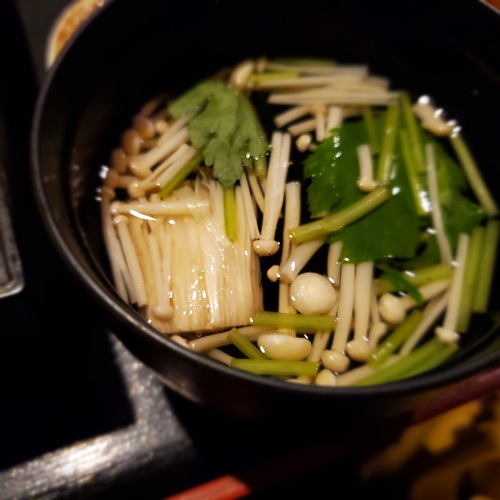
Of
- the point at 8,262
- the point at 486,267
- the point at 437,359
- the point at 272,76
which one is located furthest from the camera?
the point at 272,76

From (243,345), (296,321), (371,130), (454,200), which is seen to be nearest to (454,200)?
(454,200)

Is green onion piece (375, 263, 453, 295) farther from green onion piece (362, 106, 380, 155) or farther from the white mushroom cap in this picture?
green onion piece (362, 106, 380, 155)

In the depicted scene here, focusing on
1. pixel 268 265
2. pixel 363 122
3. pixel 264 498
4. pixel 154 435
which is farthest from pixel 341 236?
pixel 264 498

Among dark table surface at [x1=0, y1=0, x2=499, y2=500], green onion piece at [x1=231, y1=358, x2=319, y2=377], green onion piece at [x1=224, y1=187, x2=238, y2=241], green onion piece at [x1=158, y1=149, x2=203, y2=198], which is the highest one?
green onion piece at [x1=158, y1=149, x2=203, y2=198]

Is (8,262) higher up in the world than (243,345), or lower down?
higher up

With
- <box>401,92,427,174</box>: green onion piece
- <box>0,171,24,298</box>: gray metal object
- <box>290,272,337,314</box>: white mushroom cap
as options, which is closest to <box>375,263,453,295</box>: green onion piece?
<box>290,272,337,314</box>: white mushroom cap

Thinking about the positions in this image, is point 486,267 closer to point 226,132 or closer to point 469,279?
point 469,279

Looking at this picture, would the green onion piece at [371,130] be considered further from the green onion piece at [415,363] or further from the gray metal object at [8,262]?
the gray metal object at [8,262]
